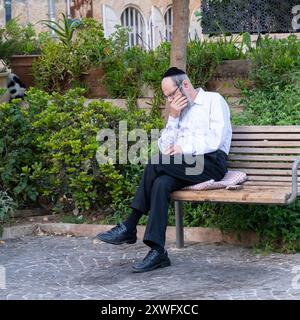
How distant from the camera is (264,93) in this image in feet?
27.6

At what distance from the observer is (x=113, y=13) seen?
1672cm

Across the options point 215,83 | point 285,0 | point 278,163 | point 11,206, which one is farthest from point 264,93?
point 285,0

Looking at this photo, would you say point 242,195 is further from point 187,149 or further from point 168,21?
point 168,21

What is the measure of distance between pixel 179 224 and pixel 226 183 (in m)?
0.70

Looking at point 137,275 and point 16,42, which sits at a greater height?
point 16,42

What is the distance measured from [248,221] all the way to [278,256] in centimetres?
37

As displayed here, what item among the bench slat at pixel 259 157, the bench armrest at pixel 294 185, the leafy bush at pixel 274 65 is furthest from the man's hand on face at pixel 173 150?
the leafy bush at pixel 274 65

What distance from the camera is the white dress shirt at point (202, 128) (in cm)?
655

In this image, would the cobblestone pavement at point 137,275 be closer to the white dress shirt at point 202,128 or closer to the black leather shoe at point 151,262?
the black leather shoe at point 151,262

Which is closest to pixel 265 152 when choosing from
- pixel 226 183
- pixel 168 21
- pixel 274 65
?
pixel 226 183

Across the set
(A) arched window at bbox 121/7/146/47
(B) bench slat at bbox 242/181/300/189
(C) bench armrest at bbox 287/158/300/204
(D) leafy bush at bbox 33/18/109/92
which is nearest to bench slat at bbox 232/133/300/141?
(B) bench slat at bbox 242/181/300/189

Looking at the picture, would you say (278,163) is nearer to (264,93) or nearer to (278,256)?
(278,256)

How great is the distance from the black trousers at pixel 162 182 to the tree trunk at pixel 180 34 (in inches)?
75.6
